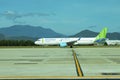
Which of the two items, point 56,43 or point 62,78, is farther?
point 56,43

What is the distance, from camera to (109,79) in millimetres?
13820

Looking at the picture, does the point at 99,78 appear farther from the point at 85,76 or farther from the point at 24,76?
the point at 24,76

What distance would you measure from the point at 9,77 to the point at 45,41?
3747 inches

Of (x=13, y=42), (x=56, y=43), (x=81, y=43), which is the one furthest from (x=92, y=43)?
(x=13, y=42)

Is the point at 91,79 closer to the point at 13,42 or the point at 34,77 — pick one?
the point at 34,77

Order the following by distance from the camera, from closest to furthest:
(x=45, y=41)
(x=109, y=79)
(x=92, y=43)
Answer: (x=109, y=79), (x=45, y=41), (x=92, y=43)

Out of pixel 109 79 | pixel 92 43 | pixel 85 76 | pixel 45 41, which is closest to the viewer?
pixel 109 79

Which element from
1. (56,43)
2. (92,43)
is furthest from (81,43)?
(56,43)

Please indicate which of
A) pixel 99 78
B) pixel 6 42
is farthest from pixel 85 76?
pixel 6 42

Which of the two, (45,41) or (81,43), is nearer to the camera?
(45,41)

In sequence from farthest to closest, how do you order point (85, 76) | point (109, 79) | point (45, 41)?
point (45, 41) → point (85, 76) → point (109, 79)

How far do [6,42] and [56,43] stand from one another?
17.1 meters

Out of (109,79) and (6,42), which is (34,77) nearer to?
(109,79)

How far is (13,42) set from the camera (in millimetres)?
118188
